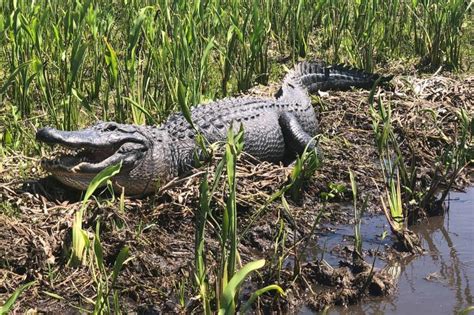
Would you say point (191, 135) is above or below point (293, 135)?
above

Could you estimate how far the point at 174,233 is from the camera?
4562mm

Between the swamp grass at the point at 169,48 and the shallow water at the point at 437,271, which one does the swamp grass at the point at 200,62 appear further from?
the shallow water at the point at 437,271

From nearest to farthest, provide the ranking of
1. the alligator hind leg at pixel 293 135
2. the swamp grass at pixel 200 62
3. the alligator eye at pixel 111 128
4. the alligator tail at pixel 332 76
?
1. the swamp grass at pixel 200 62
2. the alligator eye at pixel 111 128
3. the alligator hind leg at pixel 293 135
4. the alligator tail at pixel 332 76

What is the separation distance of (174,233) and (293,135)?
5.68ft

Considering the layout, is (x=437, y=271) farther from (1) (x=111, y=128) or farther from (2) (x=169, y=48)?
(2) (x=169, y=48)

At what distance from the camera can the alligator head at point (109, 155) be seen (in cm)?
470

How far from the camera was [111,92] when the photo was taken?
21.7 feet

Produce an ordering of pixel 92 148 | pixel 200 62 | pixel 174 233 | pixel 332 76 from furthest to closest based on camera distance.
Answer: pixel 332 76, pixel 200 62, pixel 92 148, pixel 174 233

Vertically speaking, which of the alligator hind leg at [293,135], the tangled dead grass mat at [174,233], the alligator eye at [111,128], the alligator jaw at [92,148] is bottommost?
the tangled dead grass mat at [174,233]

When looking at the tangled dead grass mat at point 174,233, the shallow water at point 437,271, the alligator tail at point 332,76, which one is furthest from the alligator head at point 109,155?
the alligator tail at point 332,76

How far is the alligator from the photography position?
15.6 ft

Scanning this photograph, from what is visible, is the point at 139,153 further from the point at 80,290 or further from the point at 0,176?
the point at 80,290

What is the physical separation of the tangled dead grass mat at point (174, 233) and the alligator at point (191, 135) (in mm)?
196

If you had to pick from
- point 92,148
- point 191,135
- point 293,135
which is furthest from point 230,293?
point 293,135
